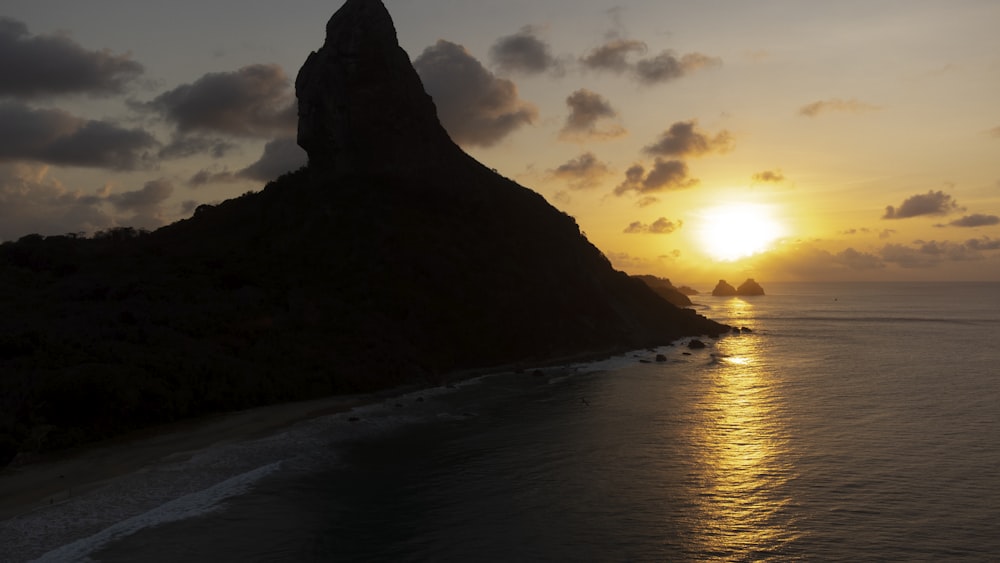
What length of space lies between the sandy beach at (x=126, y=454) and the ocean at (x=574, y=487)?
51.8 inches

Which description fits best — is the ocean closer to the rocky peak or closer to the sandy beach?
the sandy beach

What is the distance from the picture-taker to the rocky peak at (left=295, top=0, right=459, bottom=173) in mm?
84562

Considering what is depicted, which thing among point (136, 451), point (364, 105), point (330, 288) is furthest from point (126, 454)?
point (364, 105)

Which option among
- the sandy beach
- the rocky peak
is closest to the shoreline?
the sandy beach

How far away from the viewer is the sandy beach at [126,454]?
25.0 m

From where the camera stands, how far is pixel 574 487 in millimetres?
27094

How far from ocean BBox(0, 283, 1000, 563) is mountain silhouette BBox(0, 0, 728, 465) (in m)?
8.40

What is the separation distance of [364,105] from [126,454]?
62.5 metres

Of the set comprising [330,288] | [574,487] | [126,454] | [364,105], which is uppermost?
[364,105]

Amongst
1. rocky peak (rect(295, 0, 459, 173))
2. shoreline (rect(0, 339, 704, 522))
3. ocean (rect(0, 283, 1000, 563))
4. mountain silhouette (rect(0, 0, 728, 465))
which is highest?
rocky peak (rect(295, 0, 459, 173))

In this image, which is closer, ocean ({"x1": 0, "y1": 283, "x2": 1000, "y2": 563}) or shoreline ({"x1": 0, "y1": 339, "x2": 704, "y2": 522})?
A: ocean ({"x1": 0, "y1": 283, "x2": 1000, "y2": 563})

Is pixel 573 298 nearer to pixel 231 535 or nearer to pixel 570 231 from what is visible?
pixel 570 231

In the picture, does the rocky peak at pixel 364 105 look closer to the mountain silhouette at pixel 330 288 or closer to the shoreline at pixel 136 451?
the mountain silhouette at pixel 330 288

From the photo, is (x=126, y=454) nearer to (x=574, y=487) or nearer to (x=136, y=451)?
(x=136, y=451)
